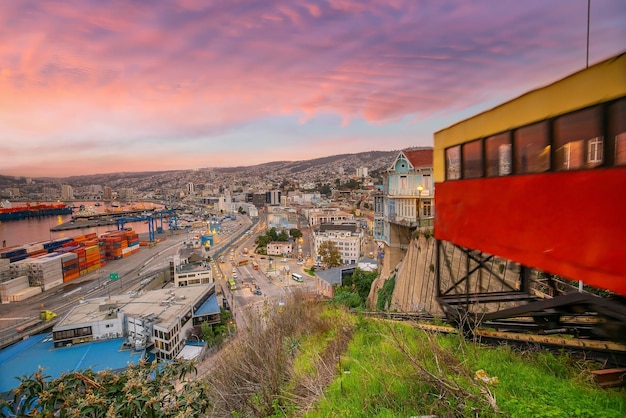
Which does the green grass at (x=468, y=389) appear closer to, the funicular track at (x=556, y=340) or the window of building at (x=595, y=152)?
the funicular track at (x=556, y=340)

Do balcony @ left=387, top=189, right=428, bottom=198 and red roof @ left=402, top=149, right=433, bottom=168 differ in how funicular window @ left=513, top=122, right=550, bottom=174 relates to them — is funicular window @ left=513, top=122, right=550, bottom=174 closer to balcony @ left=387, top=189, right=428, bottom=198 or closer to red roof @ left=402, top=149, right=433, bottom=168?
balcony @ left=387, top=189, right=428, bottom=198

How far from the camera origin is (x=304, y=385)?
3.12 m

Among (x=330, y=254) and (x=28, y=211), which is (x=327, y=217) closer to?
(x=330, y=254)

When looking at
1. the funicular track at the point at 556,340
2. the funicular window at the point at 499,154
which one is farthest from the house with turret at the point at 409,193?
the funicular window at the point at 499,154

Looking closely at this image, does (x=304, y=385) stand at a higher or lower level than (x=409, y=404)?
lower

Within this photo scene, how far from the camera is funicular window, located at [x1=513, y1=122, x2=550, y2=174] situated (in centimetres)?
257

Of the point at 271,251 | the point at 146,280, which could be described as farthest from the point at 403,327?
the point at 271,251

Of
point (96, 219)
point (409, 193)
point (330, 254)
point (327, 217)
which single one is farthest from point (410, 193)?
point (96, 219)

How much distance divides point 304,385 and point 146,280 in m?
30.3

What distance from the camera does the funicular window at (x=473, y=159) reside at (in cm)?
344

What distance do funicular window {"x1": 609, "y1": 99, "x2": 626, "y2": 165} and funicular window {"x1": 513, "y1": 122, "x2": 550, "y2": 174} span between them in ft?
1.63

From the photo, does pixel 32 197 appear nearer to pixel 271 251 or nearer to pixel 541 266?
pixel 271 251

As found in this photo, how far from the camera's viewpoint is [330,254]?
99.1 ft

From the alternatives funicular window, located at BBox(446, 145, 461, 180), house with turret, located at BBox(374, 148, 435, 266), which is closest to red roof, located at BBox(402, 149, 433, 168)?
house with turret, located at BBox(374, 148, 435, 266)
